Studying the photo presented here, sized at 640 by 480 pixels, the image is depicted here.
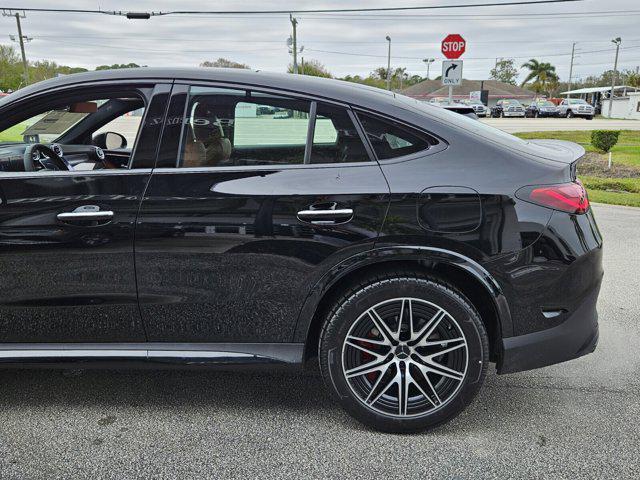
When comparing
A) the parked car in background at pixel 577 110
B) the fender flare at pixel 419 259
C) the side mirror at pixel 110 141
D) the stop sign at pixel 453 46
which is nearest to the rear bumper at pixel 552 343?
the fender flare at pixel 419 259

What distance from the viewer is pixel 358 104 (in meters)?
2.79

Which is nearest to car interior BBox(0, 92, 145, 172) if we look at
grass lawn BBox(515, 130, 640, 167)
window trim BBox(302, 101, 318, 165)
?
window trim BBox(302, 101, 318, 165)

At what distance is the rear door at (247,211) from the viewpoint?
2680mm

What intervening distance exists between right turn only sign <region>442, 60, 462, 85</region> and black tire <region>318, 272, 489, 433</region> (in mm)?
10999

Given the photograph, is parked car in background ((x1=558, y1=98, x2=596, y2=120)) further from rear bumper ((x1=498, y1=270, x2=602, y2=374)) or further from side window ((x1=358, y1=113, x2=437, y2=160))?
side window ((x1=358, y1=113, x2=437, y2=160))

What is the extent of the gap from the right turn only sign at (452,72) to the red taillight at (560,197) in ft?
34.8

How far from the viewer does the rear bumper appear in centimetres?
277

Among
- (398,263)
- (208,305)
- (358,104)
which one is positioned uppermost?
(358,104)

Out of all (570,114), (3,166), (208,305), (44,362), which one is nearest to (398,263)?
(208,305)

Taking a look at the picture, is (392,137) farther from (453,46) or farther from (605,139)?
(605,139)

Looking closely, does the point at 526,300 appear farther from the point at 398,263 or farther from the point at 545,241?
the point at 398,263

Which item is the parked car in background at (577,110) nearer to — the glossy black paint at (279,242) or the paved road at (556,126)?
the paved road at (556,126)

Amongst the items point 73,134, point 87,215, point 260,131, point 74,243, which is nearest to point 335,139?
point 260,131

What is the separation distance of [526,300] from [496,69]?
114391mm
